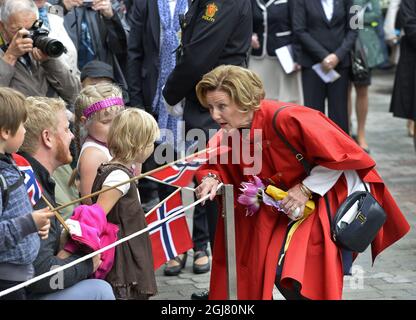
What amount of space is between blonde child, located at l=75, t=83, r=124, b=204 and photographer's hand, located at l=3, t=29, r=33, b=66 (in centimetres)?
60

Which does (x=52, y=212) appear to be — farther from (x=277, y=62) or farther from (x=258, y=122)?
(x=277, y=62)

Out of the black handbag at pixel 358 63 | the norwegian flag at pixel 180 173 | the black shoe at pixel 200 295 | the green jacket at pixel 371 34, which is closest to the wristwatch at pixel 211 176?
the norwegian flag at pixel 180 173

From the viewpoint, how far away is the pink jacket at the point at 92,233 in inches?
167

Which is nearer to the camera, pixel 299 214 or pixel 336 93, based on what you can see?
pixel 299 214

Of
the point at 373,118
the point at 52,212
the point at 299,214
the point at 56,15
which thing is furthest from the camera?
the point at 373,118

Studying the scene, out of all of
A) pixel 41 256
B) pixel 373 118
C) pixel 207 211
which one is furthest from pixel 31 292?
pixel 373 118

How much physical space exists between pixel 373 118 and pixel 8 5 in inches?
304

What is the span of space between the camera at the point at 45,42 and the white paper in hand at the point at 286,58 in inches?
154

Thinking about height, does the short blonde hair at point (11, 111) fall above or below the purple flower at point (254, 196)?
above

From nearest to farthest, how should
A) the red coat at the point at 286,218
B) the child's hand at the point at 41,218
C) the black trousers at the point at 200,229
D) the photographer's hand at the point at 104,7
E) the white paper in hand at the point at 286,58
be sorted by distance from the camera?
the child's hand at the point at 41,218 < the red coat at the point at 286,218 < the black trousers at the point at 200,229 < the photographer's hand at the point at 104,7 < the white paper in hand at the point at 286,58

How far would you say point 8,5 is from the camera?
5.79m

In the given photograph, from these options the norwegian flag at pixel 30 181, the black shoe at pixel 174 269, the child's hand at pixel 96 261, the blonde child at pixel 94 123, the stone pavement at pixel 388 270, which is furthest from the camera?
the black shoe at pixel 174 269

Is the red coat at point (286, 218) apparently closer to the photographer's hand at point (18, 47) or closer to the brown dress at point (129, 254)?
the brown dress at point (129, 254)

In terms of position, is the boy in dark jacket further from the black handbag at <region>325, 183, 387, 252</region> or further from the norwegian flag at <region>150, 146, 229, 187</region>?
the black handbag at <region>325, 183, 387, 252</region>
